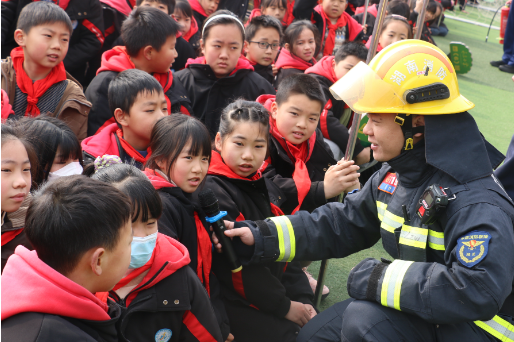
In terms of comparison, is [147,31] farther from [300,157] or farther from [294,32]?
[294,32]

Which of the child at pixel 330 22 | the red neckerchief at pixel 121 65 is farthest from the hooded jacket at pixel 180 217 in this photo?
the child at pixel 330 22

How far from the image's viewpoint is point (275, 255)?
229 centimetres

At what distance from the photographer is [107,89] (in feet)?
10.9

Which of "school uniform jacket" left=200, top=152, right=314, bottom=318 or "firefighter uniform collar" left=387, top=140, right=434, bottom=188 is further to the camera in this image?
"school uniform jacket" left=200, top=152, right=314, bottom=318

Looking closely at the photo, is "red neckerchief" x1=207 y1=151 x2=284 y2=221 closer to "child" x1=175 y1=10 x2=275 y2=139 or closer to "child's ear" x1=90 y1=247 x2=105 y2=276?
"child's ear" x1=90 y1=247 x2=105 y2=276

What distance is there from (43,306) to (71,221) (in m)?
0.24

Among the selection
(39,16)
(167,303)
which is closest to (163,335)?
(167,303)

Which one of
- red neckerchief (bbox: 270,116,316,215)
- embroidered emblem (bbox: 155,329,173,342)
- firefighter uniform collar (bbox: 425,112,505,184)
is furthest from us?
red neckerchief (bbox: 270,116,316,215)

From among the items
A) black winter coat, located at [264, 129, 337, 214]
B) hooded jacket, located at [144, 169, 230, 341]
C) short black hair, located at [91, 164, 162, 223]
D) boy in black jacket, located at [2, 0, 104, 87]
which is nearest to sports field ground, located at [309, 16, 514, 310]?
black winter coat, located at [264, 129, 337, 214]

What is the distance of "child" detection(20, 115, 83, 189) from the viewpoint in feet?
7.77

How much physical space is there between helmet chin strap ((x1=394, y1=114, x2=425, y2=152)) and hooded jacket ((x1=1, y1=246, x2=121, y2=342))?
1389 millimetres

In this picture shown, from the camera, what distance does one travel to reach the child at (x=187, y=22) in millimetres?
5242

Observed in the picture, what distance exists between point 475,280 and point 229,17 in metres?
2.95

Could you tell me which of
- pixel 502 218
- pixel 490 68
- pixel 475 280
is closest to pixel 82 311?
pixel 475 280
